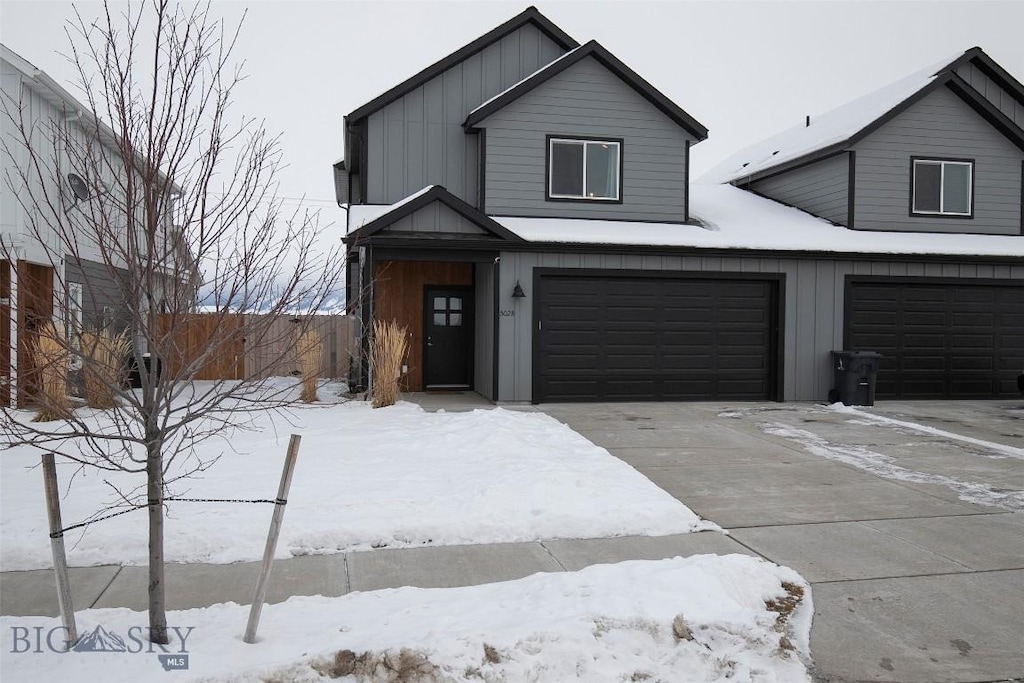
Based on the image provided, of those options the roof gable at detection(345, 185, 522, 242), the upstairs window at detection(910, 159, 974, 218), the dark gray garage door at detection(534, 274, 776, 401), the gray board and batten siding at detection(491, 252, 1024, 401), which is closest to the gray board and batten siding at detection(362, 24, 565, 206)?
the roof gable at detection(345, 185, 522, 242)

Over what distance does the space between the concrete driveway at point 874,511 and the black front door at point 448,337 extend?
325 centimetres

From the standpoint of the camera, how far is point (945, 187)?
48.5 feet

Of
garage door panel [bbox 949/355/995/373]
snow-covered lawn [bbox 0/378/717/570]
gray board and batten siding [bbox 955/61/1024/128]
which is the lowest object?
snow-covered lawn [bbox 0/378/717/570]

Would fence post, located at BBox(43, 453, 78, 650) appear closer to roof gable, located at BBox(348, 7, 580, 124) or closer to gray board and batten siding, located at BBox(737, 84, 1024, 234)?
roof gable, located at BBox(348, 7, 580, 124)

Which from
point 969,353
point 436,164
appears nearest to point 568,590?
point 436,164

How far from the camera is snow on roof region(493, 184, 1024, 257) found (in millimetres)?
12438

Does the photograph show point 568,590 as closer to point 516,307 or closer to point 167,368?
point 167,368

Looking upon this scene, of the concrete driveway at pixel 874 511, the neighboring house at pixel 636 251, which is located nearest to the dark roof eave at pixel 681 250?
the neighboring house at pixel 636 251

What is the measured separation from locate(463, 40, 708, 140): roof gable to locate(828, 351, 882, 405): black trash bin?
4912 millimetres

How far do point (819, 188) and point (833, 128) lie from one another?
158cm

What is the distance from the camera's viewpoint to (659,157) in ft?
45.1

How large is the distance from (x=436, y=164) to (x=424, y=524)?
9.72 meters

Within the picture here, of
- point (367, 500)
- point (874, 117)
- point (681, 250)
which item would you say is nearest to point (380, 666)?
point (367, 500)

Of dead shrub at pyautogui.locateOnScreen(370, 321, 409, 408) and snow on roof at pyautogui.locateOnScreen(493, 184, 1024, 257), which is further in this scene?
snow on roof at pyautogui.locateOnScreen(493, 184, 1024, 257)
